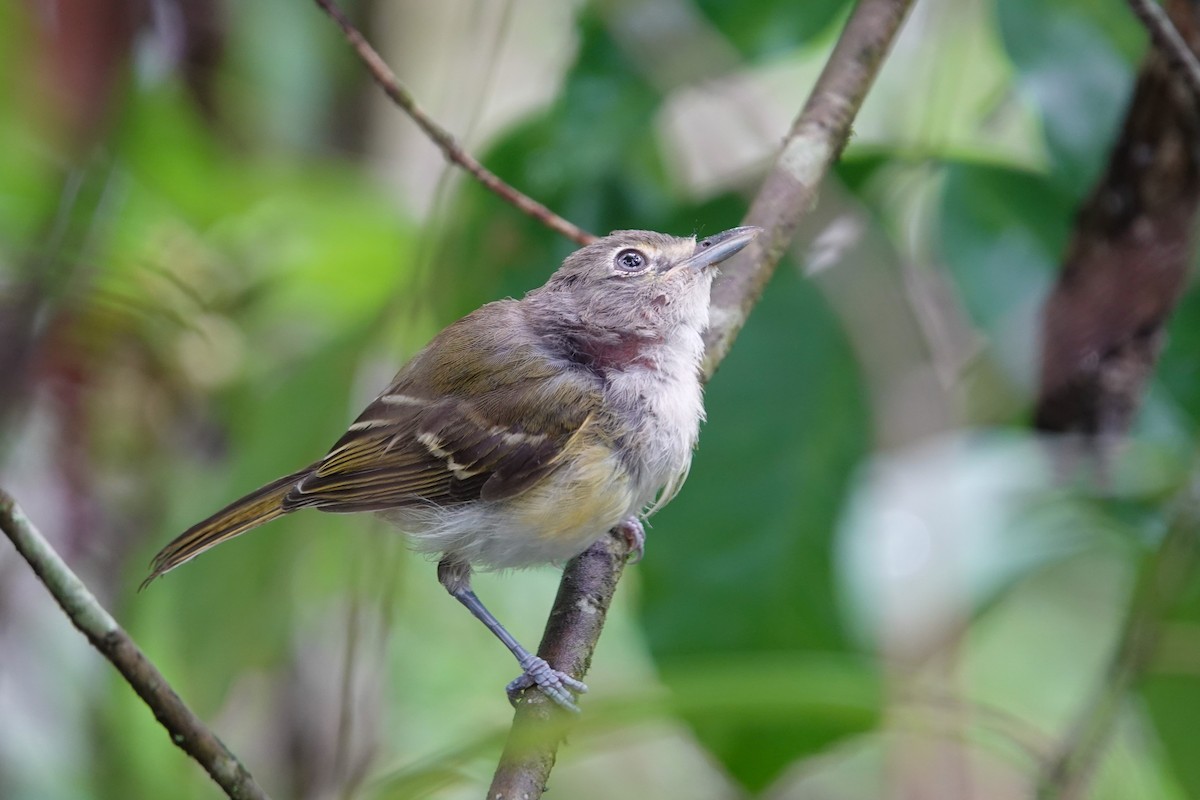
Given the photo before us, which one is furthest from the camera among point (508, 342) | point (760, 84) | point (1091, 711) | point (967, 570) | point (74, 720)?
point (760, 84)

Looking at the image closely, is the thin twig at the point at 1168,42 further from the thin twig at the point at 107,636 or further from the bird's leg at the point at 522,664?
the thin twig at the point at 107,636

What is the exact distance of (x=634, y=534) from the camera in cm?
308

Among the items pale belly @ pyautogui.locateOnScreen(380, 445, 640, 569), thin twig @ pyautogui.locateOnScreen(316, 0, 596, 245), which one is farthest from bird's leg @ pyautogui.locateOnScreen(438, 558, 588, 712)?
thin twig @ pyautogui.locateOnScreen(316, 0, 596, 245)

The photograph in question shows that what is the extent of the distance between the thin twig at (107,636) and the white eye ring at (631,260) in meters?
1.91

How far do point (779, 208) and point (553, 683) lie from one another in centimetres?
117

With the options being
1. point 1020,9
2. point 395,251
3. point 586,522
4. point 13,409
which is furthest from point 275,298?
point 1020,9

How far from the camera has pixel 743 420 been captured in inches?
110

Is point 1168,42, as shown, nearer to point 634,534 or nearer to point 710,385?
point 710,385

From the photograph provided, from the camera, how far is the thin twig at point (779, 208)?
8.33 ft

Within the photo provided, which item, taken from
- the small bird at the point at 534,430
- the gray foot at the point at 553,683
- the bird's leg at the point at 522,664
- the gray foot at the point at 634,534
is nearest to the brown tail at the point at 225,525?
the small bird at the point at 534,430

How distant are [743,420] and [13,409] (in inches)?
66.4

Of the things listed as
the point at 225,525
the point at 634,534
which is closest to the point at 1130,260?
the point at 634,534

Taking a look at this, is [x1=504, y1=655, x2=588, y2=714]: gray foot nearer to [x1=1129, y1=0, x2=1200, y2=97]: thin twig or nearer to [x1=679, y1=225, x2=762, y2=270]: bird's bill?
[x1=679, y1=225, x2=762, y2=270]: bird's bill

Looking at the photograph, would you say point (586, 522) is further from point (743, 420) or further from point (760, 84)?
point (760, 84)
